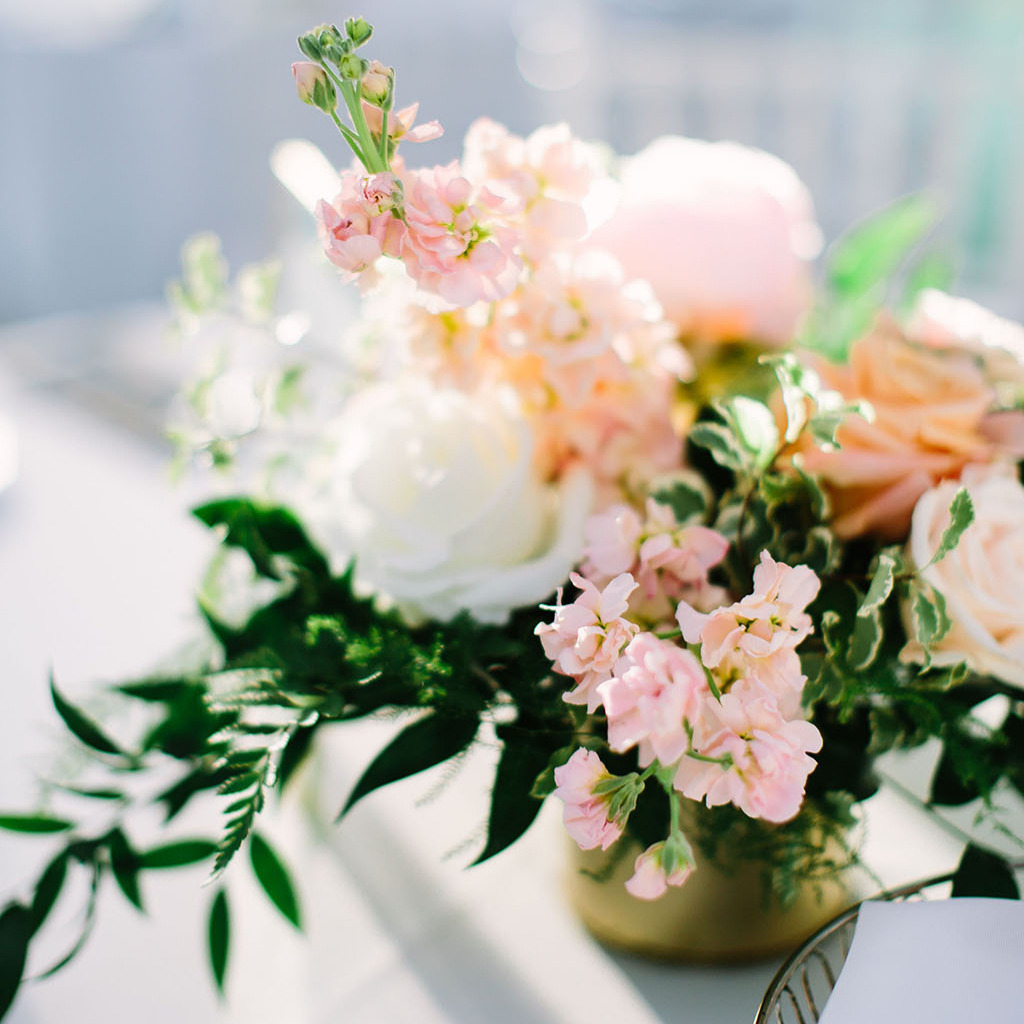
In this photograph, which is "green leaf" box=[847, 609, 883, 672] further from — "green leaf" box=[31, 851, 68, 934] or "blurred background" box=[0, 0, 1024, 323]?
"blurred background" box=[0, 0, 1024, 323]

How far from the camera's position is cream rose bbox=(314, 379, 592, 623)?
35 cm

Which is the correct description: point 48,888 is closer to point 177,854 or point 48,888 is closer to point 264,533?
point 177,854

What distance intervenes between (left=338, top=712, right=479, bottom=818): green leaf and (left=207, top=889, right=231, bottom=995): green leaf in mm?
111

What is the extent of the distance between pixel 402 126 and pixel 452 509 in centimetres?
14

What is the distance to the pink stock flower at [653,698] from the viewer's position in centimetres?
24

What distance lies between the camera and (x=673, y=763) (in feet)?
0.80

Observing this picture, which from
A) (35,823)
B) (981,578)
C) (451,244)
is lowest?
(35,823)

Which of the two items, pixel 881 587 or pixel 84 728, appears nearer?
pixel 881 587

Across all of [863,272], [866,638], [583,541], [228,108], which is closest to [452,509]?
[583,541]

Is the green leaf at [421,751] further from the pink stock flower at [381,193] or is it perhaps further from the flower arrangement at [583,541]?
the pink stock flower at [381,193]

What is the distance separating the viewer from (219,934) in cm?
40

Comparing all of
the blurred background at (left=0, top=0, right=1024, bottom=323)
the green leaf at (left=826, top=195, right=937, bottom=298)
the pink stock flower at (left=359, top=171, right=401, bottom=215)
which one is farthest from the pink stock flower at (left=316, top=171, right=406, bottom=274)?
the blurred background at (left=0, top=0, right=1024, bottom=323)

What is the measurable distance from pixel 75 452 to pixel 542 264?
0.71 m

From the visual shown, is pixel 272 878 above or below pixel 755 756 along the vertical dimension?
below
